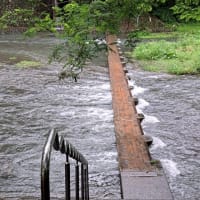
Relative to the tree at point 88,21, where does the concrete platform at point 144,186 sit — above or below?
below

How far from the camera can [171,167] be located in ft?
20.6

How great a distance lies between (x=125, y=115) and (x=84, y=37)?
3.49 meters

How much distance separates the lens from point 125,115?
774 centimetres

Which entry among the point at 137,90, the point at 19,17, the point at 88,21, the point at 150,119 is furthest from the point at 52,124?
the point at 88,21

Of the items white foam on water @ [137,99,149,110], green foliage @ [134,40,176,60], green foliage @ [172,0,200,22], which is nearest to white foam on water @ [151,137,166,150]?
white foam on water @ [137,99,149,110]

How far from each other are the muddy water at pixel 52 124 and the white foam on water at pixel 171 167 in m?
0.68

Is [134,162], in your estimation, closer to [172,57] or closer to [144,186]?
[144,186]

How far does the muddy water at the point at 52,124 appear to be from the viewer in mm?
5637

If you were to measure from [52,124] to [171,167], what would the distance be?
293cm

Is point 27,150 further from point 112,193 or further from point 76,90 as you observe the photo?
point 76,90

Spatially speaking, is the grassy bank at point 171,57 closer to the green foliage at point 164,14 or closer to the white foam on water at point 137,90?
the white foam on water at point 137,90

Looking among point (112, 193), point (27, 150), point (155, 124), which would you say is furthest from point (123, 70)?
point (112, 193)

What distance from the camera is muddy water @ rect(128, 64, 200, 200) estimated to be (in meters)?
5.92

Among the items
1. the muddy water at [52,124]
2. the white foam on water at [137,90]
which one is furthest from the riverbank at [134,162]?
the white foam on water at [137,90]
